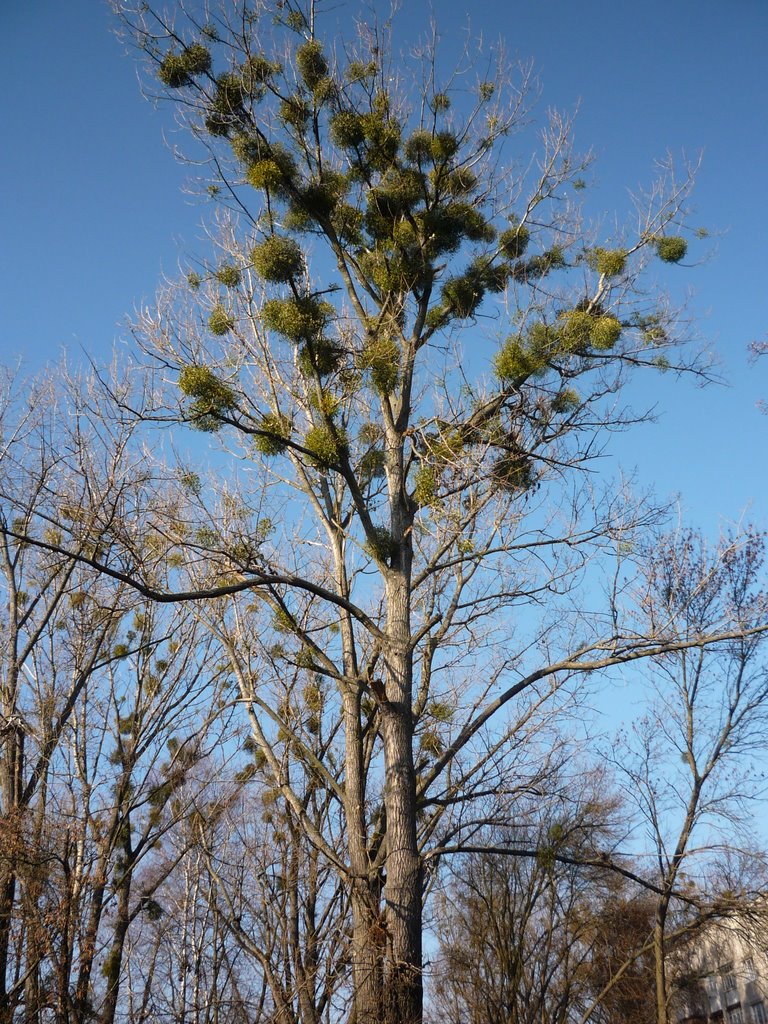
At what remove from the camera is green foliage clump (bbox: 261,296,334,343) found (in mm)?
7551

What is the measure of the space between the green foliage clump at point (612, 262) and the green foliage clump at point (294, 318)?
2952mm

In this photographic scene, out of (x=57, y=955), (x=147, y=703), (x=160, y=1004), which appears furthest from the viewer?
(x=160, y=1004)

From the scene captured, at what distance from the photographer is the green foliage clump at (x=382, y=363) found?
307 inches

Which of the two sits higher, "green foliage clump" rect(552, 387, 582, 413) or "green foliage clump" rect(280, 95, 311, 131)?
"green foliage clump" rect(280, 95, 311, 131)

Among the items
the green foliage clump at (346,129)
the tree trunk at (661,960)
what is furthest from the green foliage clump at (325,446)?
the tree trunk at (661,960)

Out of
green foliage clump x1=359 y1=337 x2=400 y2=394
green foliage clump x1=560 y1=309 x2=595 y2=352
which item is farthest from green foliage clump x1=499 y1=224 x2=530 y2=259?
green foliage clump x1=359 y1=337 x2=400 y2=394

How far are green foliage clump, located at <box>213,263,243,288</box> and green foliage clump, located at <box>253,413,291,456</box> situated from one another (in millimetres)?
1494

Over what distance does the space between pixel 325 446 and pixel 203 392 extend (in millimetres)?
1113

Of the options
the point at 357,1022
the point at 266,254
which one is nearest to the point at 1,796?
the point at 357,1022

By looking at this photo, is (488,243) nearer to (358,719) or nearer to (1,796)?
(358,719)

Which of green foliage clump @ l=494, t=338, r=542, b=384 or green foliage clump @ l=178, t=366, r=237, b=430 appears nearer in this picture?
green foliage clump @ l=178, t=366, r=237, b=430

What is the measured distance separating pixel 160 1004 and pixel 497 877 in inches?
272

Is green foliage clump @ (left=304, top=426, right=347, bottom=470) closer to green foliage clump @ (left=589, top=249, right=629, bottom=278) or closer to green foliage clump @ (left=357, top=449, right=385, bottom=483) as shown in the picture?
green foliage clump @ (left=357, top=449, right=385, bottom=483)

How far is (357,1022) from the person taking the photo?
6.43 m
